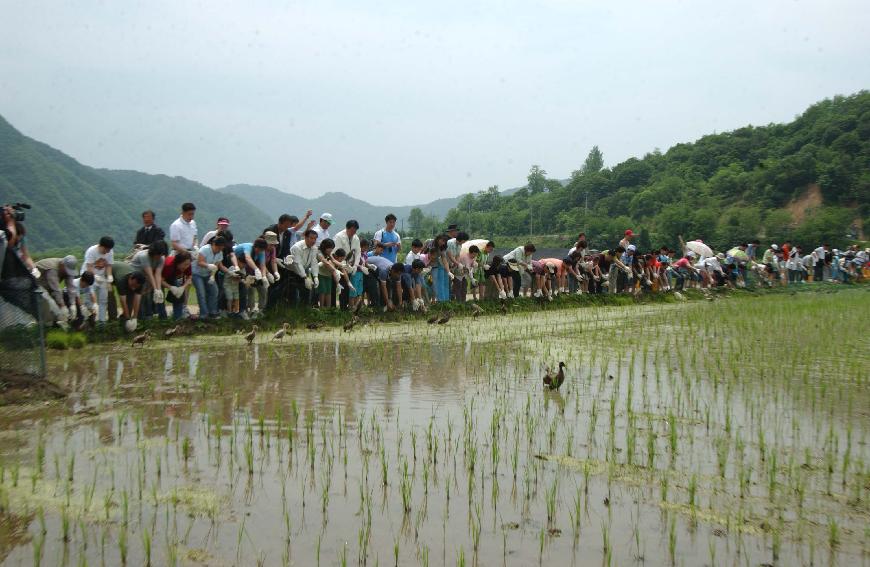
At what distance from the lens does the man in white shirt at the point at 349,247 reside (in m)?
12.7

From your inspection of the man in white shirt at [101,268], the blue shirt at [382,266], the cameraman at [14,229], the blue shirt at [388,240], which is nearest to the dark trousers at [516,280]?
the blue shirt at [388,240]

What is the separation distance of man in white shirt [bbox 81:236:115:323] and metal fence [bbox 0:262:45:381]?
3.19m

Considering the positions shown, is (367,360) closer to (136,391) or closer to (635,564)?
(136,391)

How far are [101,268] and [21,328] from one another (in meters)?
3.60

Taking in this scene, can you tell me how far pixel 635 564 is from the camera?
3.54 m

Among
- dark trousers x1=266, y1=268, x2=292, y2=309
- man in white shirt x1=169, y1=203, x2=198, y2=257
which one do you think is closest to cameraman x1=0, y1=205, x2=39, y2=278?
man in white shirt x1=169, y1=203, x2=198, y2=257

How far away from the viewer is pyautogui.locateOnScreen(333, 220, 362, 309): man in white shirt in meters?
12.7

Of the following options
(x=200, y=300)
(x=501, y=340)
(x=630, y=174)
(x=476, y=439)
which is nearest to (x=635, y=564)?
(x=476, y=439)

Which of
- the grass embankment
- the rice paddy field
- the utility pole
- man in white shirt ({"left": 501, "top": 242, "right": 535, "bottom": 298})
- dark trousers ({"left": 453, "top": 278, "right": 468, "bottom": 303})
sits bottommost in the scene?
the rice paddy field

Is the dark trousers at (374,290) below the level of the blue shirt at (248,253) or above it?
below

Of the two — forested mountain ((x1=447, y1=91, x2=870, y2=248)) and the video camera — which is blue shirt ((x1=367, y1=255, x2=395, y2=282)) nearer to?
the video camera

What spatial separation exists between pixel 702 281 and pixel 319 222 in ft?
47.6

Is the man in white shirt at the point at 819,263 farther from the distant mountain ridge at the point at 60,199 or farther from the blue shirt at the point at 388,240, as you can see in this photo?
the distant mountain ridge at the point at 60,199

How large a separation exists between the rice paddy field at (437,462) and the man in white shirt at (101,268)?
1.70 m
